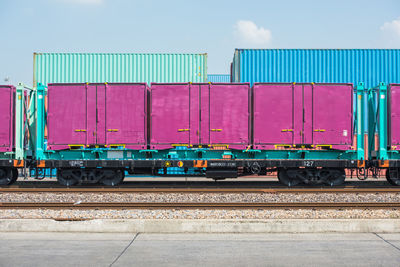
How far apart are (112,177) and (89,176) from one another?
792 millimetres

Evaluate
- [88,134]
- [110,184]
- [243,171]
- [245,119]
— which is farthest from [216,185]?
[88,134]

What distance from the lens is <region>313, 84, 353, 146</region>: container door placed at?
42.9 feet

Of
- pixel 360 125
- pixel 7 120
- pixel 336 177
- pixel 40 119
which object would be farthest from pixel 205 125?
pixel 7 120

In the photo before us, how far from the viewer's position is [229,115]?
42.8 ft

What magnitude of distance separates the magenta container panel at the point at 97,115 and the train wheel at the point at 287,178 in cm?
495

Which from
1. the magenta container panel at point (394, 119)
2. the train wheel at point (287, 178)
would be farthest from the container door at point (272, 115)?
the magenta container panel at point (394, 119)

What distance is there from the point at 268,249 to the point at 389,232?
8.31 ft

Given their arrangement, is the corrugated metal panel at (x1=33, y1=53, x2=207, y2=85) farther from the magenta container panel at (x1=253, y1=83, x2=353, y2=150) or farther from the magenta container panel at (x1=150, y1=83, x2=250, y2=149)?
the magenta container panel at (x1=253, y1=83, x2=353, y2=150)

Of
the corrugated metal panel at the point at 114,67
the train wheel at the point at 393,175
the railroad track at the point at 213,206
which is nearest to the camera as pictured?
the railroad track at the point at 213,206

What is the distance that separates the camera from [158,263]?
502 centimetres

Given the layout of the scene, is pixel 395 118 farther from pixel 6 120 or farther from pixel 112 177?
pixel 6 120

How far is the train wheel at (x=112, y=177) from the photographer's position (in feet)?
43.6

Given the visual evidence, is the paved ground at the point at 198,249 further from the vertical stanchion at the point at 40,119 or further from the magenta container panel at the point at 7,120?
the magenta container panel at the point at 7,120

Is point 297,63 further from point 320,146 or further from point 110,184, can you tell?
point 110,184
